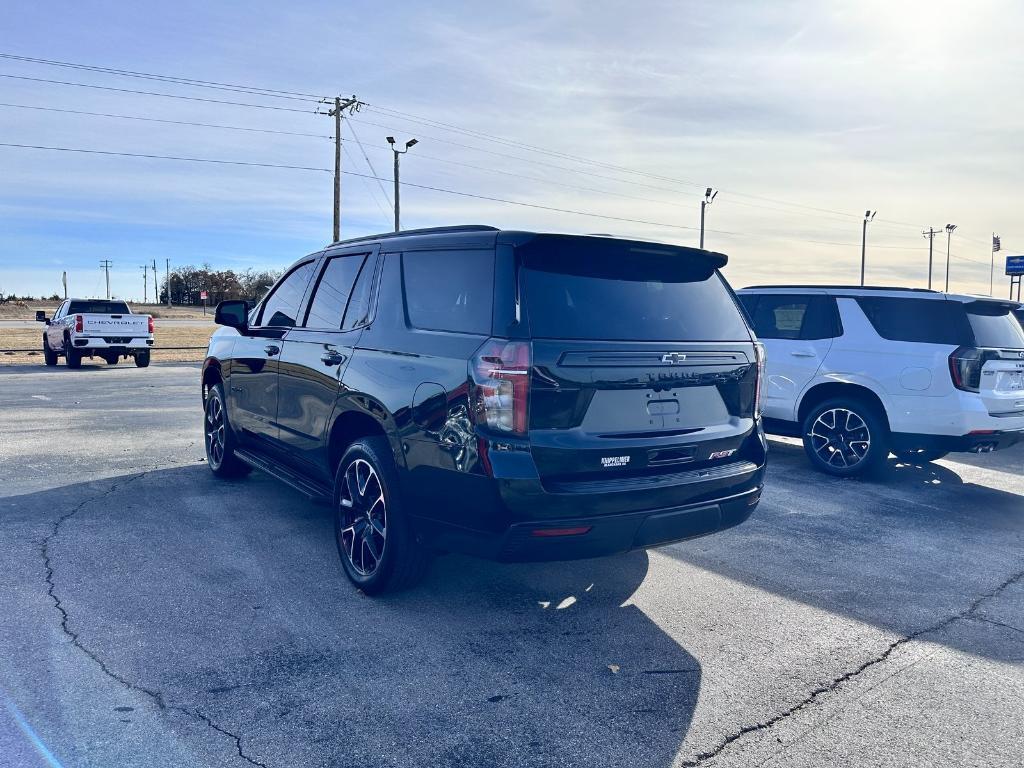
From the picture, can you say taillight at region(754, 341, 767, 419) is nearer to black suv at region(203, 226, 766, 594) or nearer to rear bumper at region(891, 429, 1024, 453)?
black suv at region(203, 226, 766, 594)

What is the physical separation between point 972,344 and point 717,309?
375cm

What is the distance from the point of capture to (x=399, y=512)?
13.2ft

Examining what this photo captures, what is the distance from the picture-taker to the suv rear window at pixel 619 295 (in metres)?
3.68

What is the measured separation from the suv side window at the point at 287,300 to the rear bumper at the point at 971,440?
17.4 feet

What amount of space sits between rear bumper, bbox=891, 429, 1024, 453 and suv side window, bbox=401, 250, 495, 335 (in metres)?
5.00

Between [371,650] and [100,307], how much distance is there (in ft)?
69.8

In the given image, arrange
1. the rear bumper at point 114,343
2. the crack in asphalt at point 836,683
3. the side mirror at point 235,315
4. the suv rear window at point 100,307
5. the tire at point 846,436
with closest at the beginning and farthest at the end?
1. the crack in asphalt at point 836,683
2. the side mirror at point 235,315
3. the tire at point 846,436
4. the rear bumper at point 114,343
5. the suv rear window at point 100,307

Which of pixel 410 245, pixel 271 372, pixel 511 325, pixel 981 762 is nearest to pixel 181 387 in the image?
pixel 271 372

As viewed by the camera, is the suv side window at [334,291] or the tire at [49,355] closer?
the suv side window at [334,291]

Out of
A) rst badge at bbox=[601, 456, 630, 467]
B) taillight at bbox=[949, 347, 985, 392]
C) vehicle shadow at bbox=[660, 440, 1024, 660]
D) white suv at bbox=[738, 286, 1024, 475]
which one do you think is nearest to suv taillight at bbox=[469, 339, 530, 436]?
rst badge at bbox=[601, 456, 630, 467]

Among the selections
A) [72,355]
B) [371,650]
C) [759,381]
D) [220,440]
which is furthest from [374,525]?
[72,355]

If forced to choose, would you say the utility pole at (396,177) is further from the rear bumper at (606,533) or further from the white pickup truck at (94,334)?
the rear bumper at (606,533)

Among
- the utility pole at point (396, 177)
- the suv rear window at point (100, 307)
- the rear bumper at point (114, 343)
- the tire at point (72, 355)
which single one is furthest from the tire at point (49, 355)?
the utility pole at point (396, 177)

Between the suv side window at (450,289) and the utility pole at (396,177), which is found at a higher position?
the utility pole at (396,177)
